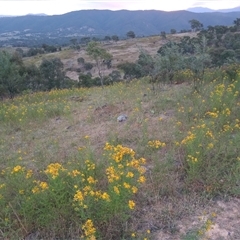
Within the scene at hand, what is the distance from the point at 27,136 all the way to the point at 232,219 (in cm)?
471

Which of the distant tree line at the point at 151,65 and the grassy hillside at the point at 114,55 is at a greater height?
the distant tree line at the point at 151,65

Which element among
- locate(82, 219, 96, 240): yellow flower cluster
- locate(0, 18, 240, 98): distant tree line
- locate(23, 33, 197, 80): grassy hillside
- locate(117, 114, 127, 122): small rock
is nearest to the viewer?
locate(82, 219, 96, 240): yellow flower cluster

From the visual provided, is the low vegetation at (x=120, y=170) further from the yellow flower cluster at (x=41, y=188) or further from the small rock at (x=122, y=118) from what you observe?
the small rock at (x=122, y=118)

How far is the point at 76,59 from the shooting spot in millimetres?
66312

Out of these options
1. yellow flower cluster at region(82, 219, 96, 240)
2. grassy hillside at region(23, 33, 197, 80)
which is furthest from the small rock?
grassy hillside at region(23, 33, 197, 80)

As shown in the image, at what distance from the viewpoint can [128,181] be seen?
3.46 meters

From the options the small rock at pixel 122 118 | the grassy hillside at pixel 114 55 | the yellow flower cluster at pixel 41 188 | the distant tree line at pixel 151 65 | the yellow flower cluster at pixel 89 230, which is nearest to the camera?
the yellow flower cluster at pixel 89 230

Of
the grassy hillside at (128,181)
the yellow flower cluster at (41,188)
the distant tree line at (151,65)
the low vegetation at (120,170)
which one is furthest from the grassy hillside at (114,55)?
the yellow flower cluster at (41,188)

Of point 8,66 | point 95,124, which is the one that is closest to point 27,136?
point 95,124

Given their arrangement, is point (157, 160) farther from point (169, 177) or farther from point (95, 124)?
point (95, 124)

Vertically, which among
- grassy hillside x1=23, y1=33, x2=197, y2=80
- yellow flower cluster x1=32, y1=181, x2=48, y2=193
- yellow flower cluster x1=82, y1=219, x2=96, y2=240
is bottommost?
grassy hillside x1=23, y1=33, x2=197, y2=80

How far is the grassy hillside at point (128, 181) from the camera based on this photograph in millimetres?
3443

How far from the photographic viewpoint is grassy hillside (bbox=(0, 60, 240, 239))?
136 inches

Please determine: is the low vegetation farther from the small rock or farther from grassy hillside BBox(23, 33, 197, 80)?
grassy hillside BBox(23, 33, 197, 80)
